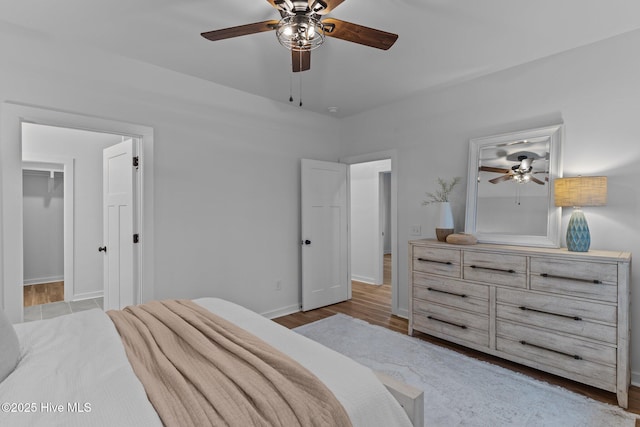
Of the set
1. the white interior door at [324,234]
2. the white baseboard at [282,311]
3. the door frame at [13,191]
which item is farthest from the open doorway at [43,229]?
the white interior door at [324,234]

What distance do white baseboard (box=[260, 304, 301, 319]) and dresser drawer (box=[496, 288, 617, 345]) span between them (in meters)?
2.33

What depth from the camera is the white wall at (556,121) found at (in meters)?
2.46

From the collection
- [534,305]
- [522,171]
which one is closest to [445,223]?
[522,171]

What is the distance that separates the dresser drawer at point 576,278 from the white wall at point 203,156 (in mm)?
2607

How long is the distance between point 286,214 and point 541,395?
293 centimetres

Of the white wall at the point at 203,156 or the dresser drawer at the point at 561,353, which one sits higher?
the white wall at the point at 203,156

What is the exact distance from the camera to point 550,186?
2.80m

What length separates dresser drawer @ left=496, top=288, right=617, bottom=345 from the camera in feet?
7.21

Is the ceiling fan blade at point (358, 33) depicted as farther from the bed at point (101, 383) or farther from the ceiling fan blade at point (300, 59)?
the bed at point (101, 383)

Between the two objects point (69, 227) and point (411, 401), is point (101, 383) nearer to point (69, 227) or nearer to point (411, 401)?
point (411, 401)

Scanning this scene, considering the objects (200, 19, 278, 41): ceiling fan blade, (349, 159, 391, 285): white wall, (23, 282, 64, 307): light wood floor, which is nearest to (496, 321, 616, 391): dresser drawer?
(200, 19, 278, 41): ceiling fan blade

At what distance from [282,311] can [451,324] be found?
196 cm

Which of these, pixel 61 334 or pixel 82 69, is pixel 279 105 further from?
pixel 61 334

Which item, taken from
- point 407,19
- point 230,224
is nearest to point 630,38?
point 407,19
